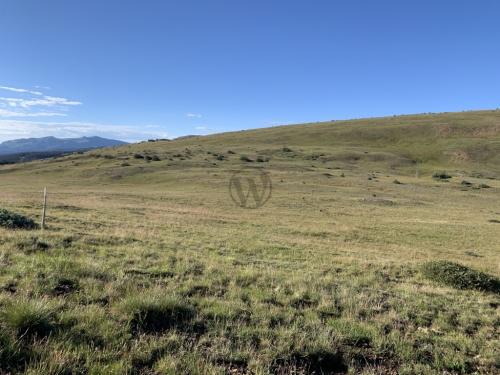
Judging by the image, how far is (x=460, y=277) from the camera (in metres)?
12.9

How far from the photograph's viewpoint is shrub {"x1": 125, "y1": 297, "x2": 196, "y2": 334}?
6.39 meters

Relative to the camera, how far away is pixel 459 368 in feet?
20.7

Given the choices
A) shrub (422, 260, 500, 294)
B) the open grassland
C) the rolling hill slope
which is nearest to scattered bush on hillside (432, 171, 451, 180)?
the rolling hill slope

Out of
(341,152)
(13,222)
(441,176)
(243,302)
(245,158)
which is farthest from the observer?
(341,152)

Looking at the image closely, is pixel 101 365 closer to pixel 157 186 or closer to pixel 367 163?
pixel 157 186

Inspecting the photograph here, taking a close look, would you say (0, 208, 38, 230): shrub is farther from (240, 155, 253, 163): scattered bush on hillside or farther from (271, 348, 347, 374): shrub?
(240, 155, 253, 163): scattered bush on hillside

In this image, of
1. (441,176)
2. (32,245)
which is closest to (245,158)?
(441,176)

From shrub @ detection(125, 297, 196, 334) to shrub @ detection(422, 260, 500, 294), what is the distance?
9.23m

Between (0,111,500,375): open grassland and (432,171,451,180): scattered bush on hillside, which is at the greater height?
(432,171,451,180): scattered bush on hillside

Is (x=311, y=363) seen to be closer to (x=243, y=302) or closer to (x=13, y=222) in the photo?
(x=243, y=302)

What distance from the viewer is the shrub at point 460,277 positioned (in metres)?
12.5

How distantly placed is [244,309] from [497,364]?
4153mm

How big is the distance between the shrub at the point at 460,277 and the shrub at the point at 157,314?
30.3 feet

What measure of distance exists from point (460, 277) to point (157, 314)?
1012 centimetres
